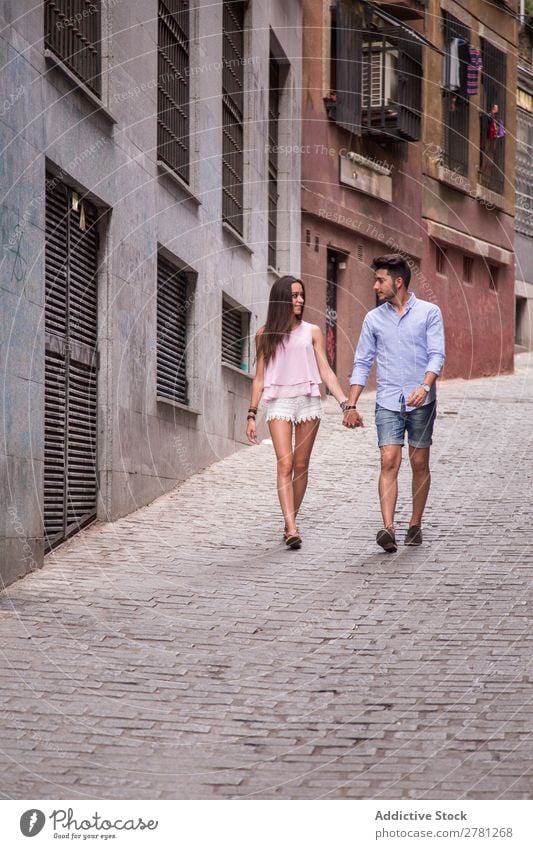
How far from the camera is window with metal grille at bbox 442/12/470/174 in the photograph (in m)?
27.3

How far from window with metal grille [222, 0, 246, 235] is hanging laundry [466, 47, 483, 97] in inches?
431

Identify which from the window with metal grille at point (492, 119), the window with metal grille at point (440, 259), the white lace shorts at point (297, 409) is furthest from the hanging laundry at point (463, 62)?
the white lace shorts at point (297, 409)

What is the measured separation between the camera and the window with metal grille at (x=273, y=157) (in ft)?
65.5

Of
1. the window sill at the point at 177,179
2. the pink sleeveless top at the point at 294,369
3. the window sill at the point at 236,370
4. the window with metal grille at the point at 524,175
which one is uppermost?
the window with metal grille at the point at 524,175

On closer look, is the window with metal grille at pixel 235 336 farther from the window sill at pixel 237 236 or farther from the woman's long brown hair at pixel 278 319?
the woman's long brown hair at pixel 278 319

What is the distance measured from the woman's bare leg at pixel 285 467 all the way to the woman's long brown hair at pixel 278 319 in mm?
487

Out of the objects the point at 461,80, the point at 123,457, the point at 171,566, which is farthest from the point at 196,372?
the point at 461,80

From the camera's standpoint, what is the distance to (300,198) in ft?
71.8

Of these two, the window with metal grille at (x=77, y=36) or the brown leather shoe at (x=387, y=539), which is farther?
the window with metal grille at (x=77, y=36)

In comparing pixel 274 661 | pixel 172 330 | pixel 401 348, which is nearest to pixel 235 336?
pixel 172 330

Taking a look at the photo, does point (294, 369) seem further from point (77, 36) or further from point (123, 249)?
point (77, 36)

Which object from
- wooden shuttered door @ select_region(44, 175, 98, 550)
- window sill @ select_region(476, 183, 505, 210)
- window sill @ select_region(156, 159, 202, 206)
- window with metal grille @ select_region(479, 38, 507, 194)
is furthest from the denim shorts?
window with metal grille @ select_region(479, 38, 507, 194)

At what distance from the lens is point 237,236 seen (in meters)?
16.9

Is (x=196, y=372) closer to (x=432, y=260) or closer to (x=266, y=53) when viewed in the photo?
(x=266, y=53)
